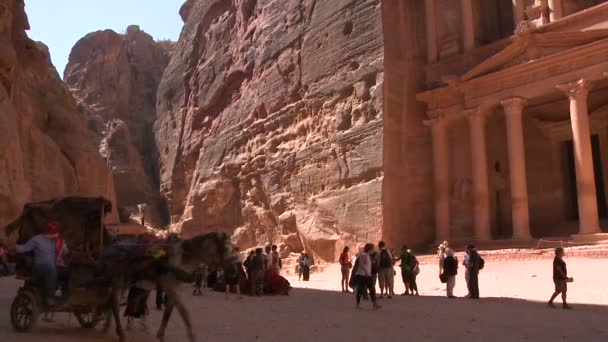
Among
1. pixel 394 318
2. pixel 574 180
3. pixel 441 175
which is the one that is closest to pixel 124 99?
pixel 441 175

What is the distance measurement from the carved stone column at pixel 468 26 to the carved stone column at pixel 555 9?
3.54 m

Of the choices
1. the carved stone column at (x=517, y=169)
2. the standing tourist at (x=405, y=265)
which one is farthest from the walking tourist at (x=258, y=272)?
the carved stone column at (x=517, y=169)

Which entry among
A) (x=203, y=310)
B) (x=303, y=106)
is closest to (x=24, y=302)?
(x=203, y=310)

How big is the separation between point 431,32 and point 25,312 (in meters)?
25.7

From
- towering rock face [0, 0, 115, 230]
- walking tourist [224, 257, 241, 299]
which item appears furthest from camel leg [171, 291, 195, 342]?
towering rock face [0, 0, 115, 230]

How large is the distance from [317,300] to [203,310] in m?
3.63

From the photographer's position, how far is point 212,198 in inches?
1591

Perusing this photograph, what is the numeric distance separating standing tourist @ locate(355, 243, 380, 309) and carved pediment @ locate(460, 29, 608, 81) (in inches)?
668

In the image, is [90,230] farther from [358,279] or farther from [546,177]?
[546,177]

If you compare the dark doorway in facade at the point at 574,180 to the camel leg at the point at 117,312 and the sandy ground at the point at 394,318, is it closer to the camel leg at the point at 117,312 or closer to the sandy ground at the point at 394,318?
the sandy ground at the point at 394,318

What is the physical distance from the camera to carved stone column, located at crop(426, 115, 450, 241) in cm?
2920

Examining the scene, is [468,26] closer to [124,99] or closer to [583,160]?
[583,160]

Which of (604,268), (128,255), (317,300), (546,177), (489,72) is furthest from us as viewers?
(546,177)

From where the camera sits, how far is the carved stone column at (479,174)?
92.1 ft
